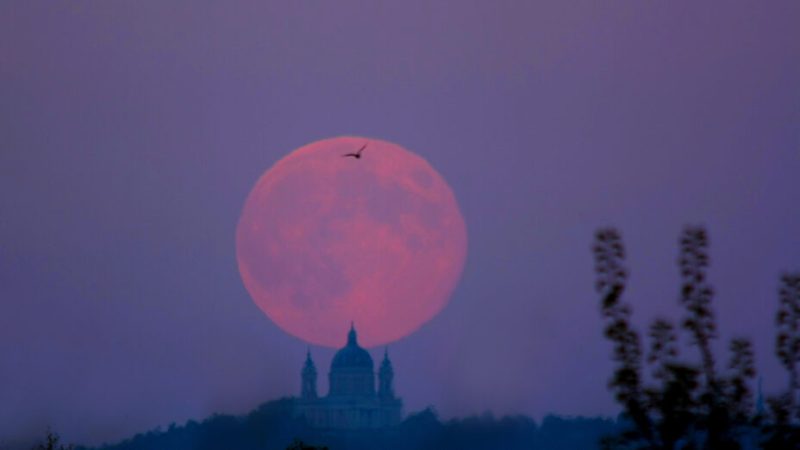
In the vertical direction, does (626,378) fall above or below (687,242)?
below

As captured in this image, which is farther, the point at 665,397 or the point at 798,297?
the point at 798,297

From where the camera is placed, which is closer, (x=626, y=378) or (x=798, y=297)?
(x=626, y=378)

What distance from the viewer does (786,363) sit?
120 ft

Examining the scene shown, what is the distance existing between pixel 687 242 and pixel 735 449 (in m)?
3.38

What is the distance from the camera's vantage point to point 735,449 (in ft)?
117

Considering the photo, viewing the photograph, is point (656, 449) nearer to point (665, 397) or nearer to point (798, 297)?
point (665, 397)

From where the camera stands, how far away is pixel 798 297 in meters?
37.3

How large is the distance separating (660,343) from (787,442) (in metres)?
2.95

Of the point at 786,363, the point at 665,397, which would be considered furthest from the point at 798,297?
the point at 665,397

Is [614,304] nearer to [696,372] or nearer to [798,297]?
[696,372]

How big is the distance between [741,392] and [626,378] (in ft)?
7.84

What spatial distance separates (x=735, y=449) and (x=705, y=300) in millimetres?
2427

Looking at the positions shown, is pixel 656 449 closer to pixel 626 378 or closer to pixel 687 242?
pixel 626 378

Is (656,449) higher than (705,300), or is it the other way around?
(705,300)
